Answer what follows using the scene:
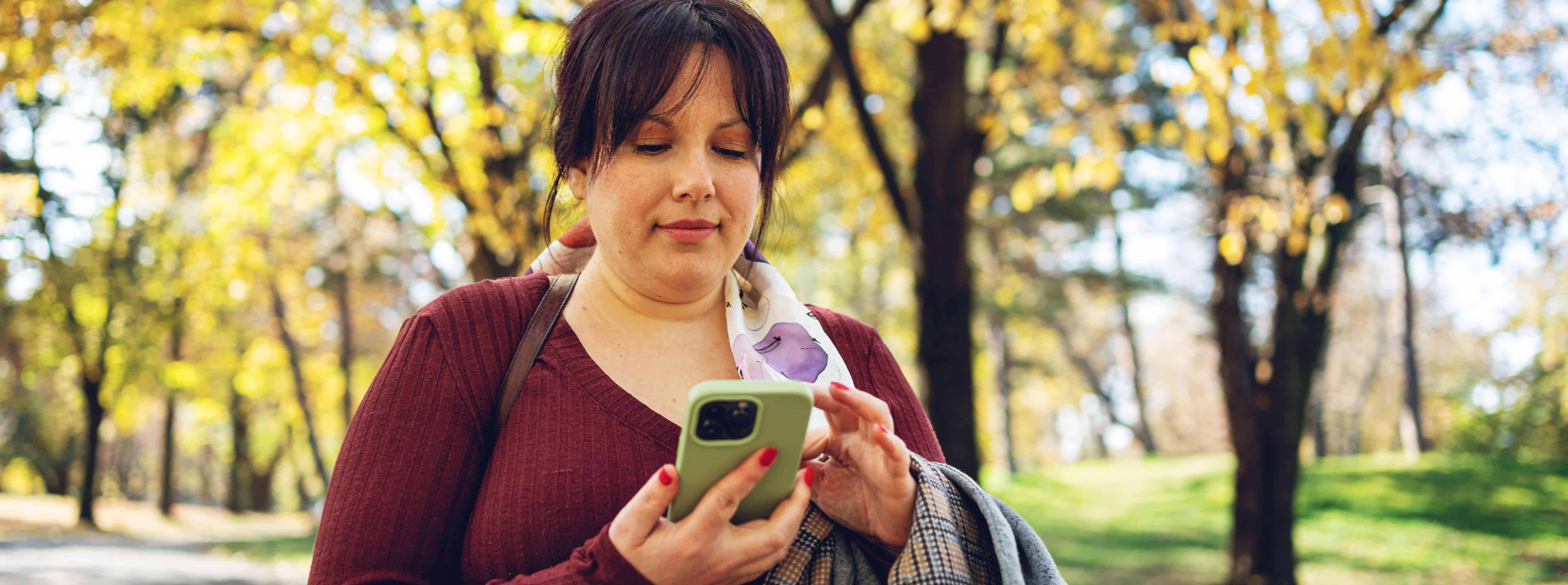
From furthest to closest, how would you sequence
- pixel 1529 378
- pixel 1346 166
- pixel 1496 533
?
1. pixel 1529 378
2. pixel 1496 533
3. pixel 1346 166

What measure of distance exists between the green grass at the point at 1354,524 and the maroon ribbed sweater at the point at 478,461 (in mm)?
10132

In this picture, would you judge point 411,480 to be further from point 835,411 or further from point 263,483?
point 263,483

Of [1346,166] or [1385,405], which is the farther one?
[1385,405]

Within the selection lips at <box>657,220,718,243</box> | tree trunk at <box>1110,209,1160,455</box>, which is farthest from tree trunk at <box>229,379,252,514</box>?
lips at <box>657,220,718,243</box>

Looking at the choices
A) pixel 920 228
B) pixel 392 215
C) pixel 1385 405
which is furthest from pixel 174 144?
pixel 1385 405

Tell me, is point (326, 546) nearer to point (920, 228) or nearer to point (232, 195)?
point (920, 228)

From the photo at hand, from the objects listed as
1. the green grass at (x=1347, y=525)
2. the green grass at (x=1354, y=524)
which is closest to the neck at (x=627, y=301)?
the green grass at (x=1347, y=525)

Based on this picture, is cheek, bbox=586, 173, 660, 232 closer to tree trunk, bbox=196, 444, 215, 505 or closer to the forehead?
the forehead

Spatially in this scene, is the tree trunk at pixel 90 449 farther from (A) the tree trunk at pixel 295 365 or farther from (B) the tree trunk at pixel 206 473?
(B) the tree trunk at pixel 206 473

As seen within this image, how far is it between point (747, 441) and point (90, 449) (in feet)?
77.6

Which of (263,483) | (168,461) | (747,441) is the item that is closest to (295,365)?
(168,461)

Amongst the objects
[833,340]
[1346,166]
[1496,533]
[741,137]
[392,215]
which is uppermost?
[392,215]

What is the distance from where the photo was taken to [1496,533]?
11914 millimetres

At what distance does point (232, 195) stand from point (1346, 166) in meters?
10.2
